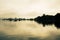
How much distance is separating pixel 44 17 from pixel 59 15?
22.2m

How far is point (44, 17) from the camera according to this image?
164750 mm

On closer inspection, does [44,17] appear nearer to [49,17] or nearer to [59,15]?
[49,17]

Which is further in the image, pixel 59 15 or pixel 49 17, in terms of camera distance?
pixel 49 17

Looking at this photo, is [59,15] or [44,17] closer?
[59,15]

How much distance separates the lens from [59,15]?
14475cm

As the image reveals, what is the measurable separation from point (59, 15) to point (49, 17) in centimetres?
1618

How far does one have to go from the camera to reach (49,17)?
160 metres

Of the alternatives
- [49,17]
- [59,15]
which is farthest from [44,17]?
[59,15]

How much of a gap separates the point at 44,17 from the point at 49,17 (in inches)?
246
